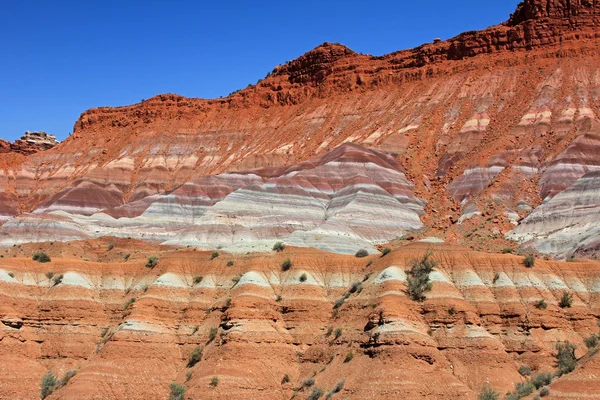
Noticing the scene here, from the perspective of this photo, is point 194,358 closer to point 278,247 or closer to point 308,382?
point 308,382

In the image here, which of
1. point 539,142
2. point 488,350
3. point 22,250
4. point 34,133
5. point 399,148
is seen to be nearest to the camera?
point 488,350

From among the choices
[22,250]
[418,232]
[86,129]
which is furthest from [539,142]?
[86,129]

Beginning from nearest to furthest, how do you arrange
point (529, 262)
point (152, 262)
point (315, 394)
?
1. point (315, 394)
2. point (529, 262)
3. point (152, 262)

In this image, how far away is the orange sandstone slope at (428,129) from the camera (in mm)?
81375

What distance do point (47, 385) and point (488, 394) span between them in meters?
25.5

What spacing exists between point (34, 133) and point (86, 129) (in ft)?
64.7

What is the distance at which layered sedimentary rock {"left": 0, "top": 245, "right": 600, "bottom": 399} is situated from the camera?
4309 centimetres

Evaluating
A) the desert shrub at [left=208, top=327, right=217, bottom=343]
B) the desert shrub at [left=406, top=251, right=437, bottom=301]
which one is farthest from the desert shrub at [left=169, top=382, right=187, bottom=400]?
the desert shrub at [left=406, top=251, right=437, bottom=301]

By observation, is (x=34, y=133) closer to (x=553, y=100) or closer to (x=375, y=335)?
(x=553, y=100)

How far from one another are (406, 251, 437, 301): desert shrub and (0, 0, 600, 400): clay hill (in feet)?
0.38

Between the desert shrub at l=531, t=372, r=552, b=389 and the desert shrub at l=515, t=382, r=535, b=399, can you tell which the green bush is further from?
the desert shrub at l=515, t=382, r=535, b=399

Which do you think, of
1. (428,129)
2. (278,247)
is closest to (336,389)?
(278,247)

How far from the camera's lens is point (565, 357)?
4078 cm

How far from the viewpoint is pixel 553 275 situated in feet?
162
